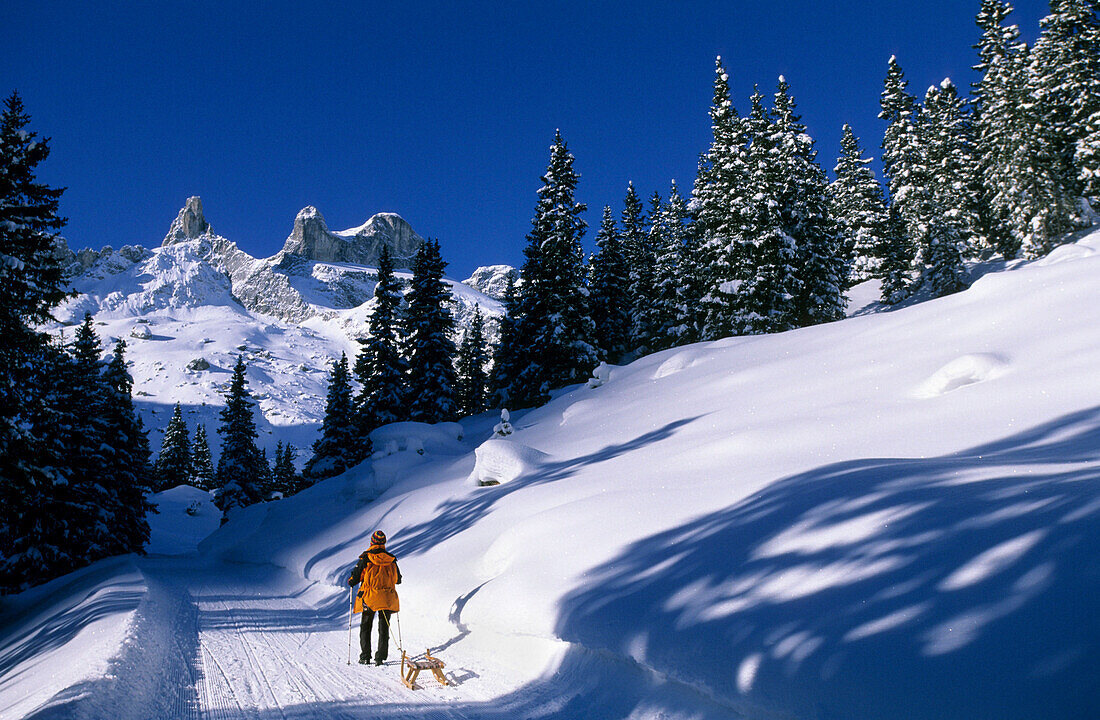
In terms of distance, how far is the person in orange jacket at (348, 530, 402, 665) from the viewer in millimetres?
7127

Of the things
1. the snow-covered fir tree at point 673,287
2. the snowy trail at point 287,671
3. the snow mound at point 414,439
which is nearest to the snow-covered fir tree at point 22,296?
the snowy trail at point 287,671

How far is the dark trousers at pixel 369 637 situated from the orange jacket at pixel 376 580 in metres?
0.09

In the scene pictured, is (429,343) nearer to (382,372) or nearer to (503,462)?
(382,372)

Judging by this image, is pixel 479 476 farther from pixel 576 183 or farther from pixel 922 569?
pixel 576 183

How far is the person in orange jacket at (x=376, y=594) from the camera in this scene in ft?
23.4

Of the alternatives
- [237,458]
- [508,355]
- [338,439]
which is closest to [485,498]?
[508,355]

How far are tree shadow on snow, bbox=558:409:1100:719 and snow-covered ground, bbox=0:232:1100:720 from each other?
0.06 feet

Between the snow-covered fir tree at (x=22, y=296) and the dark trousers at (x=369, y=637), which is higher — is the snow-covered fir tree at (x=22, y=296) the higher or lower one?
the higher one

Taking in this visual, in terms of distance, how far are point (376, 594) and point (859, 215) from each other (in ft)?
145

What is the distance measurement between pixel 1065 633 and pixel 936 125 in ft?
148

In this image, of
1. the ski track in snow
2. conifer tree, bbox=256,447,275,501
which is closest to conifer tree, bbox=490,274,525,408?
the ski track in snow

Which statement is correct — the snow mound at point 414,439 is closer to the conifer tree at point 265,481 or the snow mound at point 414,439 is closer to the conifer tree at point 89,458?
the conifer tree at point 89,458

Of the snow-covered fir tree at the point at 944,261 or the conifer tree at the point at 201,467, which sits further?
the conifer tree at the point at 201,467

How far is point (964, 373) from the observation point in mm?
9164
